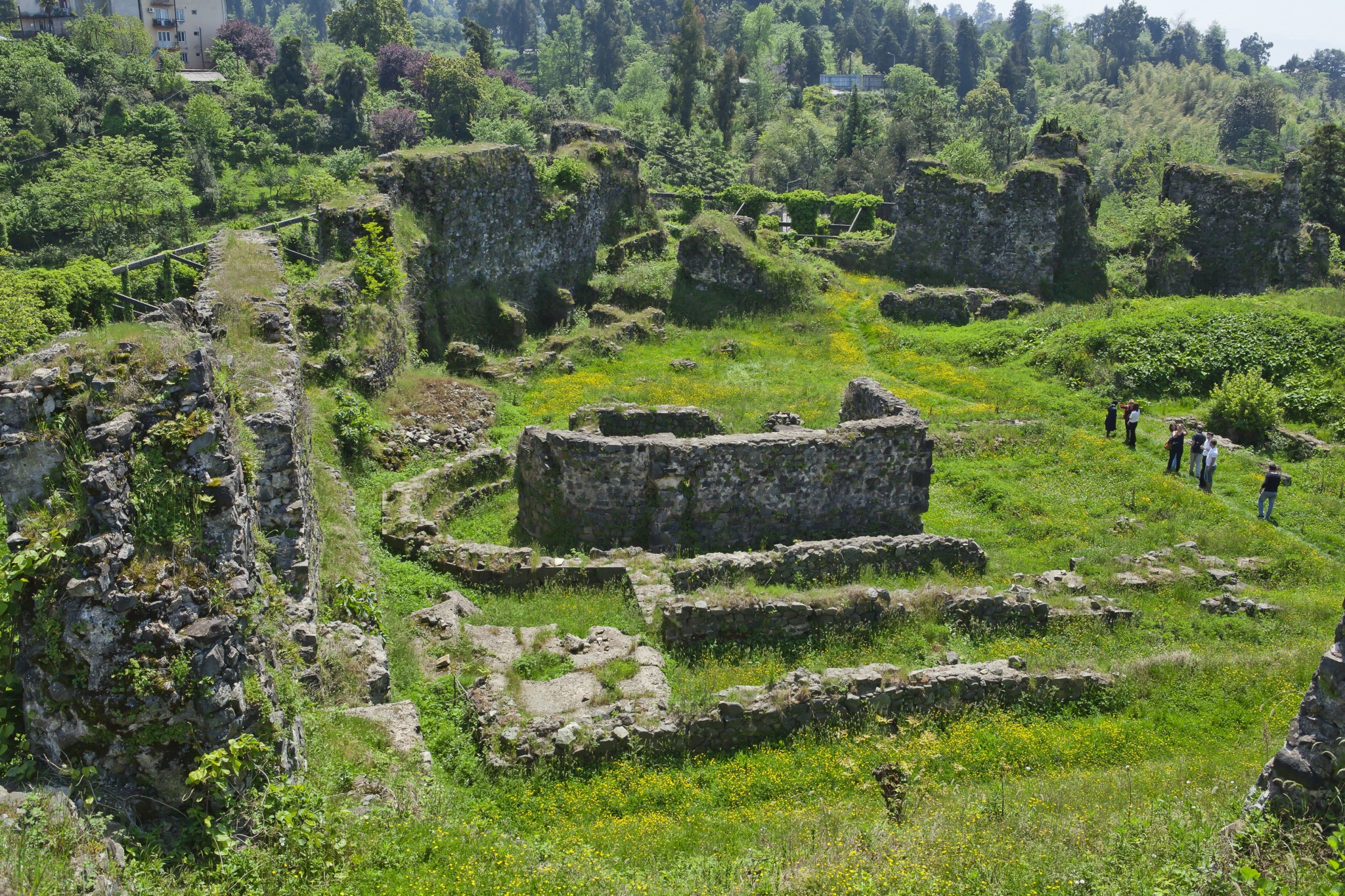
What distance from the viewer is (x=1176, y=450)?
19328 mm

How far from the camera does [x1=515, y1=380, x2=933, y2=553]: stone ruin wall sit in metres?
15.1

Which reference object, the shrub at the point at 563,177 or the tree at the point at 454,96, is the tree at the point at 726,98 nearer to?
the tree at the point at 454,96

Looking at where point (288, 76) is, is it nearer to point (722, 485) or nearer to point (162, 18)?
point (162, 18)

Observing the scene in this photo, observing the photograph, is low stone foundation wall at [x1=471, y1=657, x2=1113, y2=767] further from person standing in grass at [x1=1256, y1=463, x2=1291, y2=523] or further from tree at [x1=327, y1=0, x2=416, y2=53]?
tree at [x1=327, y1=0, x2=416, y2=53]

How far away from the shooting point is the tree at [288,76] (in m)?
78.7

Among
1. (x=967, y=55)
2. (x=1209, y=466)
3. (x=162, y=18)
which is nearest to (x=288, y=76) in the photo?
(x=162, y=18)

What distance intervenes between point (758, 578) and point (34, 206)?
187 ft

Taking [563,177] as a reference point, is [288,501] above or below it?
below

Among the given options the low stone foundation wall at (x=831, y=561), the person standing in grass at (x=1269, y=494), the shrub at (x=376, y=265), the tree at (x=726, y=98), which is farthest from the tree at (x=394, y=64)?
the person standing in grass at (x=1269, y=494)

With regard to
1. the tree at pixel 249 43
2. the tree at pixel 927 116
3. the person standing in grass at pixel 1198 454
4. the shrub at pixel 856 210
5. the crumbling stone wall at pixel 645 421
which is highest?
the tree at pixel 249 43

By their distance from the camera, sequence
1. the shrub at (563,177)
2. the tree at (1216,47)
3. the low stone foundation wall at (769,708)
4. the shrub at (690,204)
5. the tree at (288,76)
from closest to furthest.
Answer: the low stone foundation wall at (769,708) → the shrub at (563,177) → the shrub at (690,204) → the tree at (288,76) → the tree at (1216,47)

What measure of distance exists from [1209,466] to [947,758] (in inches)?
466

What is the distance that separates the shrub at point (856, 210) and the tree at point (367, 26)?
235 feet

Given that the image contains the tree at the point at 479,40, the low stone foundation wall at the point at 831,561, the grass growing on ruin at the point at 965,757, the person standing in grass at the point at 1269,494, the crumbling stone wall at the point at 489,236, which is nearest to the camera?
the grass growing on ruin at the point at 965,757
